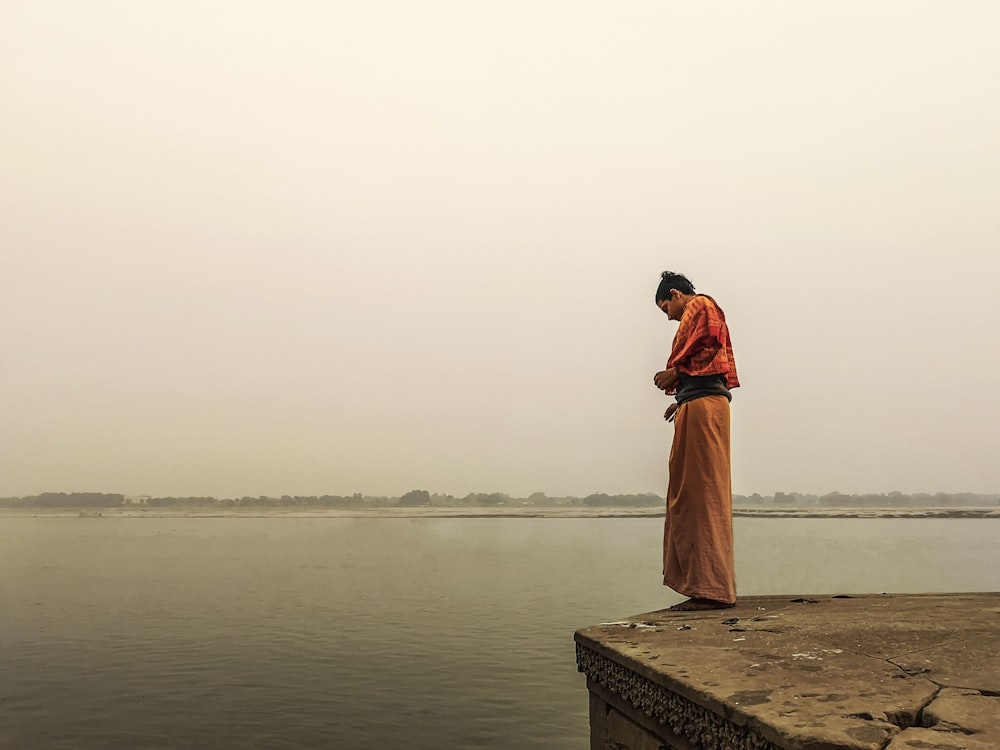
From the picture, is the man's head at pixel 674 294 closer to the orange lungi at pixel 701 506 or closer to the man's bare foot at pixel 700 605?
the orange lungi at pixel 701 506

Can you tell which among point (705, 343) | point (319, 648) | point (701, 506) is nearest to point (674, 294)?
point (705, 343)

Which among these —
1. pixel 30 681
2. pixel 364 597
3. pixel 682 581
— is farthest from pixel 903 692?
pixel 364 597

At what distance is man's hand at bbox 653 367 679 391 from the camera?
5605 mm

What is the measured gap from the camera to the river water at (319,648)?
8.50 meters

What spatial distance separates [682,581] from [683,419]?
1.18 meters

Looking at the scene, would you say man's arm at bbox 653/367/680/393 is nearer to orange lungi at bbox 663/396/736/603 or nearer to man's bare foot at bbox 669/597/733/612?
orange lungi at bbox 663/396/736/603

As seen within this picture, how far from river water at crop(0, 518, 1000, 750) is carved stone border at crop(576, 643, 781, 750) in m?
5.01

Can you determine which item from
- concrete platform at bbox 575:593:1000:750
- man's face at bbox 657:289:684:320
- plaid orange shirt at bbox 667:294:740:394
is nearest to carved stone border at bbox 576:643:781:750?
concrete platform at bbox 575:593:1000:750

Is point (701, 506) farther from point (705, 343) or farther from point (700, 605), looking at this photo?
point (705, 343)

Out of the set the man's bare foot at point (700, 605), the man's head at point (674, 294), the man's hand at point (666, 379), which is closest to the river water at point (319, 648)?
the man's bare foot at point (700, 605)

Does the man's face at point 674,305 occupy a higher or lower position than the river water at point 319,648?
higher

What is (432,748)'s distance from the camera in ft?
25.5

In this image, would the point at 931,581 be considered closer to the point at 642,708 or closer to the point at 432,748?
the point at 432,748

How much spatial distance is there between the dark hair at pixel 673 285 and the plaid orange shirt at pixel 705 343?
0.31 meters
